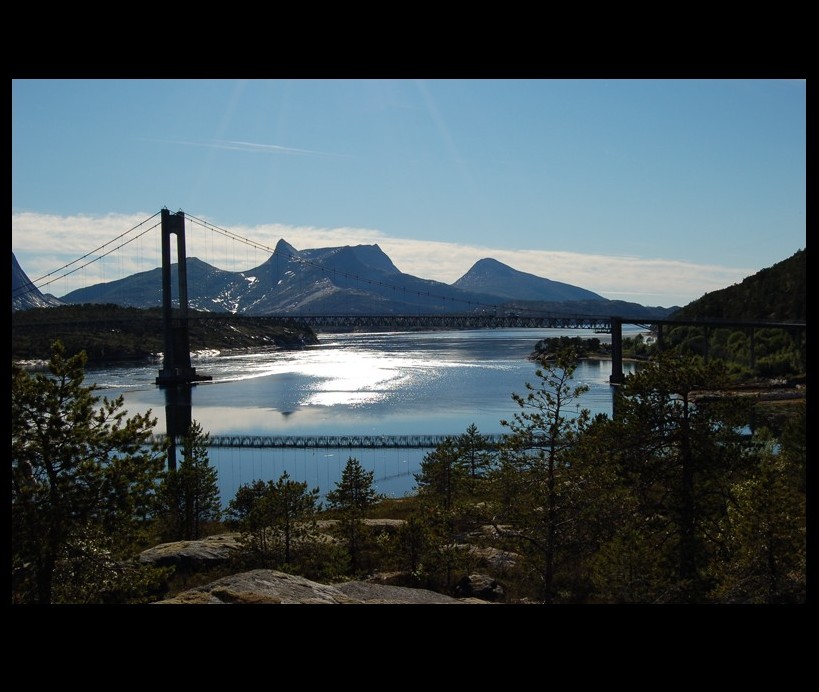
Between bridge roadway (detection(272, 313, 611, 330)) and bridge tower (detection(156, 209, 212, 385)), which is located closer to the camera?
bridge tower (detection(156, 209, 212, 385))

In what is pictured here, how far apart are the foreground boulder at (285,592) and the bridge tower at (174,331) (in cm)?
4711

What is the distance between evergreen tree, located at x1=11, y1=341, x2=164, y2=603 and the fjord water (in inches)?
685

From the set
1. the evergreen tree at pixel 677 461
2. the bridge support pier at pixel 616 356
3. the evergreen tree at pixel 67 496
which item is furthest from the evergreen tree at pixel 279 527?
the bridge support pier at pixel 616 356

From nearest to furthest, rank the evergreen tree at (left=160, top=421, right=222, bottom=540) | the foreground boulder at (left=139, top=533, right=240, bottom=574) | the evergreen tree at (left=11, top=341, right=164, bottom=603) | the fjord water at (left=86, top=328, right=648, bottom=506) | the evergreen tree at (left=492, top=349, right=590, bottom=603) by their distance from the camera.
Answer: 1. the evergreen tree at (left=11, top=341, right=164, bottom=603)
2. the evergreen tree at (left=492, top=349, right=590, bottom=603)
3. the foreground boulder at (left=139, top=533, right=240, bottom=574)
4. the evergreen tree at (left=160, top=421, right=222, bottom=540)
5. the fjord water at (left=86, top=328, right=648, bottom=506)

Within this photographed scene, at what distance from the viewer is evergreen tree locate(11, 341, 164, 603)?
639 centimetres

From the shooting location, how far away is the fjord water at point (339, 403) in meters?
28.8

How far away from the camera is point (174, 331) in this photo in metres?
59.8

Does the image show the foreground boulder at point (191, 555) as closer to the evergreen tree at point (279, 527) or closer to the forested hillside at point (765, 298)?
the evergreen tree at point (279, 527)

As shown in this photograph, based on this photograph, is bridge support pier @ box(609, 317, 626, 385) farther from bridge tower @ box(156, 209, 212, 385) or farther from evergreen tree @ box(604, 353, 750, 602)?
evergreen tree @ box(604, 353, 750, 602)

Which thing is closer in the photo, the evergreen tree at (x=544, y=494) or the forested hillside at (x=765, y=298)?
the evergreen tree at (x=544, y=494)

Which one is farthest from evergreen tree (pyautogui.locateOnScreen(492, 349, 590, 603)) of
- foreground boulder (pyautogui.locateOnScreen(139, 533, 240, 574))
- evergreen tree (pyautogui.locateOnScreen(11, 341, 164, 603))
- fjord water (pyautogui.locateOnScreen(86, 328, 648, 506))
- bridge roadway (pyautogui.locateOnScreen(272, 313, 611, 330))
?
bridge roadway (pyautogui.locateOnScreen(272, 313, 611, 330))

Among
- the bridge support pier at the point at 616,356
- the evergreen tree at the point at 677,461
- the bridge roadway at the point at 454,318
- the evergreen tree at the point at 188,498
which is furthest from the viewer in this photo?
the bridge roadway at the point at 454,318
